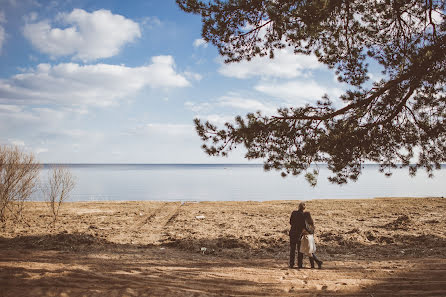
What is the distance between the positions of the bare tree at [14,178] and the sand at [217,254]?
3.37ft

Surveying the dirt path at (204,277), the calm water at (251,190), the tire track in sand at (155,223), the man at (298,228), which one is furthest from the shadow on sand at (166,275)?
the calm water at (251,190)

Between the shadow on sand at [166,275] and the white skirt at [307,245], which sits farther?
the white skirt at [307,245]

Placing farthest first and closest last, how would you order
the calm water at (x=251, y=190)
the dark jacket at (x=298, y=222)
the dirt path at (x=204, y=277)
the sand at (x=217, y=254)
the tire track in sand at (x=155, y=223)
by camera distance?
the calm water at (x=251, y=190)
the tire track in sand at (x=155, y=223)
the dark jacket at (x=298, y=222)
the sand at (x=217, y=254)
the dirt path at (x=204, y=277)

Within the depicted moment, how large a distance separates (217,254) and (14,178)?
1025 cm

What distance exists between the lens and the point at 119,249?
9.59 m

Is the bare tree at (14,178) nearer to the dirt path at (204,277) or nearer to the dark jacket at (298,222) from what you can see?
the dirt path at (204,277)

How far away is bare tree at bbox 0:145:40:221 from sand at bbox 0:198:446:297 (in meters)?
1.03

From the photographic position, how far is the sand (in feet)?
19.1

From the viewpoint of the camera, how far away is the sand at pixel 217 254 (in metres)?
5.83

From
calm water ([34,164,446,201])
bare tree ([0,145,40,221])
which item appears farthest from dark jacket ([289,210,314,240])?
bare tree ([0,145,40,221])

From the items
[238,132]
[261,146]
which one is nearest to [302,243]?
[261,146]

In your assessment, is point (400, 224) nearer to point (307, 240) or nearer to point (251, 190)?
point (307, 240)

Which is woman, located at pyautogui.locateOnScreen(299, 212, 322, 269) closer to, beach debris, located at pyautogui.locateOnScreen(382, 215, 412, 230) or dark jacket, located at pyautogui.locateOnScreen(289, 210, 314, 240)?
dark jacket, located at pyautogui.locateOnScreen(289, 210, 314, 240)

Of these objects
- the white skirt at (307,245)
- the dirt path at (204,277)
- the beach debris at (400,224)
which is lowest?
the dirt path at (204,277)
